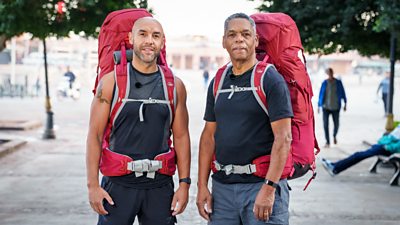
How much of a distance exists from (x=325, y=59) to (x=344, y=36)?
264 ft

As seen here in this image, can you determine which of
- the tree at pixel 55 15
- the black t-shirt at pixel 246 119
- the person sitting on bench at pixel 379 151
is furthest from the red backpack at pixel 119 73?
the tree at pixel 55 15

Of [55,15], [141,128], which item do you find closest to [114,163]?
[141,128]

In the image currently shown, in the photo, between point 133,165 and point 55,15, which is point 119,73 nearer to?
point 133,165

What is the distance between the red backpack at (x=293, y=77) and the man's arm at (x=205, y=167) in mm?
68

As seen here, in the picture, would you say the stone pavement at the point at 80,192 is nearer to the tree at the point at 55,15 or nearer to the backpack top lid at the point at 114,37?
the tree at the point at 55,15

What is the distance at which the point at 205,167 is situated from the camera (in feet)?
12.8

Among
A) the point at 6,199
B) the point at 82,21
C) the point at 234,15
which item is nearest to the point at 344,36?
the point at 82,21

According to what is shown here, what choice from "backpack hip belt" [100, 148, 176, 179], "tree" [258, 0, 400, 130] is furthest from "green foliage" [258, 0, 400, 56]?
"backpack hip belt" [100, 148, 176, 179]

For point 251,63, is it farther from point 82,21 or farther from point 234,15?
point 82,21

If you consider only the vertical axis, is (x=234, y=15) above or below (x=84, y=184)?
above

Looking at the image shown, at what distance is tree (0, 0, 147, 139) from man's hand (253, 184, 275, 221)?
757 cm

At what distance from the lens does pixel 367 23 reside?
37.4 ft

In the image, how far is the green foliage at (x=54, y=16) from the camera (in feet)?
35.0

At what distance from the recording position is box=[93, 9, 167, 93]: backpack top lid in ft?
13.2
